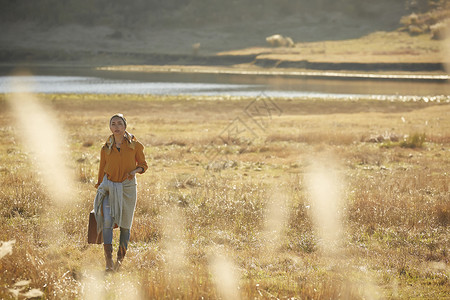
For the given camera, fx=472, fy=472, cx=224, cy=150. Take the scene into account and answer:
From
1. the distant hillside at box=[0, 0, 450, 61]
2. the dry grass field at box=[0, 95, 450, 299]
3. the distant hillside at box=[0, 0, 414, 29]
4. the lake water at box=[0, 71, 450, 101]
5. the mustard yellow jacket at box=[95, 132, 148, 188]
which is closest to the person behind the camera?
the dry grass field at box=[0, 95, 450, 299]

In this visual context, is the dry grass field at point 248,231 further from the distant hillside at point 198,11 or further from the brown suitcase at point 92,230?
the distant hillside at point 198,11

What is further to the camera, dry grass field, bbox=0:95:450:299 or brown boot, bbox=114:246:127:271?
brown boot, bbox=114:246:127:271

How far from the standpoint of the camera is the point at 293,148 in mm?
19047

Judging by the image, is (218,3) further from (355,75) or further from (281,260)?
(281,260)

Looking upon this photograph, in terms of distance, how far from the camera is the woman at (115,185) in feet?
20.6

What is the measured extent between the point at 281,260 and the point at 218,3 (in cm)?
19129

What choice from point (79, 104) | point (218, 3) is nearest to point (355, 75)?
point (79, 104)

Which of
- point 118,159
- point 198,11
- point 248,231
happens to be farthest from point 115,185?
point 198,11

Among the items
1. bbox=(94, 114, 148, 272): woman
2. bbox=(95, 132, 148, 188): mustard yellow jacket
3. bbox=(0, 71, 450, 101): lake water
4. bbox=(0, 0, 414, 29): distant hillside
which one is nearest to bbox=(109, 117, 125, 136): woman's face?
bbox=(94, 114, 148, 272): woman

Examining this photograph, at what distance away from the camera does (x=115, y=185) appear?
6277mm

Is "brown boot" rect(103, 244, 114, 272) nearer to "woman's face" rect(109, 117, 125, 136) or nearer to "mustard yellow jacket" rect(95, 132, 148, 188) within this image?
"mustard yellow jacket" rect(95, 132, 148, 188)

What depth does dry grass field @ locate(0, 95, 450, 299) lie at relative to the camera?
19.0ft

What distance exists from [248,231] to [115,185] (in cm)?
283

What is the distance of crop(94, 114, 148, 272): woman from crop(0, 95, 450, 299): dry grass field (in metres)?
0.63
